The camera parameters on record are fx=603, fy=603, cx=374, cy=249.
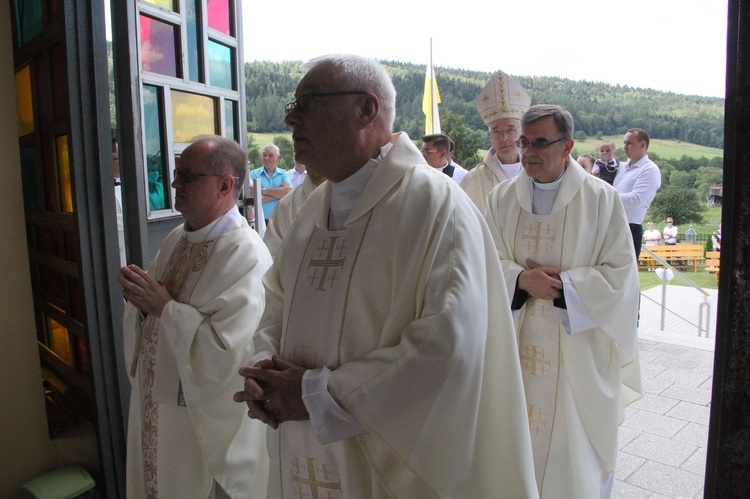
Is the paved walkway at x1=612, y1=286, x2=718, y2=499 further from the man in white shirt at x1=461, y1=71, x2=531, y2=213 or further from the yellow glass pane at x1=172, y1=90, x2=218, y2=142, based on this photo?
the yellow glass pane at x1=172, y1=90, x2=218, y2=142

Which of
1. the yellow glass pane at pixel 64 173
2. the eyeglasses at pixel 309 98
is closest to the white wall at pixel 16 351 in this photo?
the yellow glass pane at pixel 64 173

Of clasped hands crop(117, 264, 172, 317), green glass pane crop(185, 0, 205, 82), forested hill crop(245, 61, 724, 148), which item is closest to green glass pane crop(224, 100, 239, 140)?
green glass pane crop(185, 0, 205, 82)

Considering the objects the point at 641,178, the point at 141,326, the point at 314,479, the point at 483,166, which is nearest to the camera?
the point at 314,479

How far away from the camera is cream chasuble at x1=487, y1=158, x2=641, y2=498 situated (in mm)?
2803

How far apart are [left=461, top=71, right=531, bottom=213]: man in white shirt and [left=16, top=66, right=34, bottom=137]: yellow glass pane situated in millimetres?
2632

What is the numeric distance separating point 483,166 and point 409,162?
8.56ft

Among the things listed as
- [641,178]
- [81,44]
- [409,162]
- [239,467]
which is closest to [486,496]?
[409,162]

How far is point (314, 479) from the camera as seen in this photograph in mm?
1638

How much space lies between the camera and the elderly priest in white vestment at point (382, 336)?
1426 millimetres

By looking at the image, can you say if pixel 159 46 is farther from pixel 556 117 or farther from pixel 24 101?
pixel 556 117

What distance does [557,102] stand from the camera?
15633mm

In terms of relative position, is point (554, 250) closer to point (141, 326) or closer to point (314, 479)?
point (314, 479)

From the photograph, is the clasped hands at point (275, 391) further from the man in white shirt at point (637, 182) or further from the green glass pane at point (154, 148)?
the man in white shirt at point (637, 182)

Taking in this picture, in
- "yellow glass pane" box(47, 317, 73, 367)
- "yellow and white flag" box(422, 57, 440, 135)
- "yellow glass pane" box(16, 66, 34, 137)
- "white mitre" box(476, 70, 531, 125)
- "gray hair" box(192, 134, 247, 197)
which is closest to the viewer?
"gray hair" box(192, 134, 247, 197)
